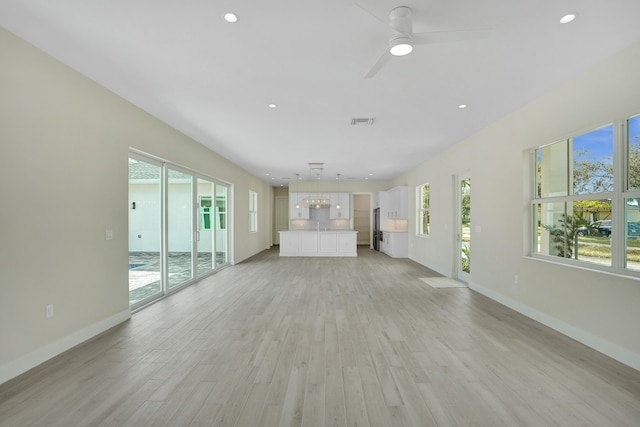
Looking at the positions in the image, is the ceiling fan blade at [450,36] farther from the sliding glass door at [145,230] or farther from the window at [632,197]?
the sliding glass door at [145,230]

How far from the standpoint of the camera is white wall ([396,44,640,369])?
→ 282 cm

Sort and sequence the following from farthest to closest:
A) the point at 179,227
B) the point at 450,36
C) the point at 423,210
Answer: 1. the point at 423,210
2. the point at 179,227
3. the point at 450,36

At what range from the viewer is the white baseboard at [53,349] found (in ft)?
8.18

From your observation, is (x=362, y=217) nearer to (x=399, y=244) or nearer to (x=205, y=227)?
(x=399, y=244)

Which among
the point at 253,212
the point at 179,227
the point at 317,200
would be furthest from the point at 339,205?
the point at 179,227

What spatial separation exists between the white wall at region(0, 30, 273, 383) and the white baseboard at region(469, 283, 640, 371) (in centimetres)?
518

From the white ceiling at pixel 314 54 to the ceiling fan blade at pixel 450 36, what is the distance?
0.25 meters

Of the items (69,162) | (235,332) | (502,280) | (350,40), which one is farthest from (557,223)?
(69,162)

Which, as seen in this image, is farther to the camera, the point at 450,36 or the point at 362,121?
the point at 362,121

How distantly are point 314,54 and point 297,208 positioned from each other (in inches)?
370

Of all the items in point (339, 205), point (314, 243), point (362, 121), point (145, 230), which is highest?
point (362, 121)

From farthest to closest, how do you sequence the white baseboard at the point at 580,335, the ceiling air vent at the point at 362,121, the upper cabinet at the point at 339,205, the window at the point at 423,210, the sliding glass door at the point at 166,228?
the upper cabinet at the point at 339,205, the window at the point at 423,210, the ceiling air vent at the point at 362,121, the sliding glass door at the point at 166,228, the white baseboard at the point at 580,335

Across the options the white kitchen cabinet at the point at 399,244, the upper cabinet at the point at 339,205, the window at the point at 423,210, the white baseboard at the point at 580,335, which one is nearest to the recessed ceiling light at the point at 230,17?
the white baseboard at the point at 580,335

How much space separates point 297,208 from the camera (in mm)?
12133
